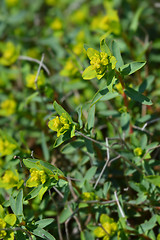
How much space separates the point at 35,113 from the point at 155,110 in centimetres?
119

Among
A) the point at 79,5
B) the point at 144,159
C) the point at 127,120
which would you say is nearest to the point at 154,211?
the point at 144,159

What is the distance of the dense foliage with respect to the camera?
179 centimetres

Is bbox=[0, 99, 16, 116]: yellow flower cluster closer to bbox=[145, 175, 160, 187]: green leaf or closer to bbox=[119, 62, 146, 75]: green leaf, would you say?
bbox=[119, 62, 146, 75]: green leaf

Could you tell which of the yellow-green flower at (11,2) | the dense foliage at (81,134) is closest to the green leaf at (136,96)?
the dense foliage at (81,134)

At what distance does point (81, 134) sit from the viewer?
1.84 metres

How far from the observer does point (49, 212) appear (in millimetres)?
2252

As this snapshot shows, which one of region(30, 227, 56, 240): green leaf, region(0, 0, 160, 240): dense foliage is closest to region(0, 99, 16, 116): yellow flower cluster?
region(0, 0, 160, 240): dense foliage

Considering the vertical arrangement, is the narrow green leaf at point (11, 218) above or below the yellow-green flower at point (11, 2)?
below

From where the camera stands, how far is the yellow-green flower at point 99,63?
1700 millimetres

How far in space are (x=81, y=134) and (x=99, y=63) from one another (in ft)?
1.54

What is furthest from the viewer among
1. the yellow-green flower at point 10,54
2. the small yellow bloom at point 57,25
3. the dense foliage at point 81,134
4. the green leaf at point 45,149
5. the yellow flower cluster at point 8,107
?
the small yellow bloom at point 57,25

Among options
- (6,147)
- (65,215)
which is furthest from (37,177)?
(6,147)

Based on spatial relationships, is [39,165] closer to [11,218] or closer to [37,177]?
[37,177]

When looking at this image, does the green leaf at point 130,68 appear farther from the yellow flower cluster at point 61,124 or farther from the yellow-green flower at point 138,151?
the yellow-green flower at point 138,151
